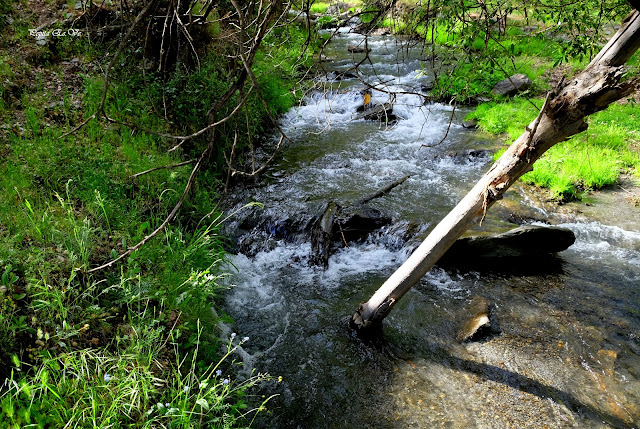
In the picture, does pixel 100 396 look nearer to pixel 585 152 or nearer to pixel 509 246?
pixel 509 246

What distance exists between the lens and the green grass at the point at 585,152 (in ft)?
24.7

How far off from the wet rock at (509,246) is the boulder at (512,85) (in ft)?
21.9

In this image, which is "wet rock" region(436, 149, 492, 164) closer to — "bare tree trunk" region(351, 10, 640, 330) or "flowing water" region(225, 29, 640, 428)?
"flowing water" region(225, 29, 640, 428)

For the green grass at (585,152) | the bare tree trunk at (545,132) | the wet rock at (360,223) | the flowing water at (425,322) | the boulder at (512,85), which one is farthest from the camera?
the boulder at (512,85)

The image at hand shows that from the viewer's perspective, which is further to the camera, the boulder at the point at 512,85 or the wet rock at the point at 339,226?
the boulder at the point at 512,85

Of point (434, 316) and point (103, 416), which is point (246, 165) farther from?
point (103, 416)

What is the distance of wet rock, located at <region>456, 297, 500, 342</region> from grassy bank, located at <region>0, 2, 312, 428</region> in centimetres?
234

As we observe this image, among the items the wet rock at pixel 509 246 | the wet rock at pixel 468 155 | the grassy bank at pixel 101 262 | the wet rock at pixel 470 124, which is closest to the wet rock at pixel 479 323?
the wet rock at pixel 509 246

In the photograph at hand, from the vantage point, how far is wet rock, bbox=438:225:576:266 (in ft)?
18.7

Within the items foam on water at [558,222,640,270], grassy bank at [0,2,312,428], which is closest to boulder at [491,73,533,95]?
foam on water at [558,222,640,270]

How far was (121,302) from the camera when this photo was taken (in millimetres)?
3646

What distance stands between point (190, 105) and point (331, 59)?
9.18 metres

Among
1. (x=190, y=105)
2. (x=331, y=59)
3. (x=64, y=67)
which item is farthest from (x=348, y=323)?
(x=331, y=59)

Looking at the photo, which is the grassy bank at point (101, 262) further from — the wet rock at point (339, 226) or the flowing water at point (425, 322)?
the wet rock at point (339, 226)
